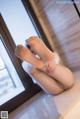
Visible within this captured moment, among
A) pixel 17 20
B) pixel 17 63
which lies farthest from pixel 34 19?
pixel 17 63

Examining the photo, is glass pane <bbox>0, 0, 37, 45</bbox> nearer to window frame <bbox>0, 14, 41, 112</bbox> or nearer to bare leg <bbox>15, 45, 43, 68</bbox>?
window frame <bbox>0, 14, 41, 112</bbox>

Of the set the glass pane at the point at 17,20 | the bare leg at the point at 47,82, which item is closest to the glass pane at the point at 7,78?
the glass pane at the point at 17,20

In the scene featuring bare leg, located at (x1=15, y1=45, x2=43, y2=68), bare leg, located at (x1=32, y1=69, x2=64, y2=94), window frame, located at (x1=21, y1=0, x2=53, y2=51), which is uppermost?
window frame, located at (x1=21, y1=0, x2=53, y2=51)

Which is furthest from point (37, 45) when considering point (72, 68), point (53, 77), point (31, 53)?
point (72, 68)

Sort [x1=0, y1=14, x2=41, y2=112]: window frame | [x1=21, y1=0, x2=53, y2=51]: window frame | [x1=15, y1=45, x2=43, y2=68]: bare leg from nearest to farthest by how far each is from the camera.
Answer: [x1=15, y1=45, x2=43, y2=68]: bare leg
[x1=0, y1=14, x2=41, y2=112]: window frame
[x1=21, y1=0, x2=53, y2=51]: window frame

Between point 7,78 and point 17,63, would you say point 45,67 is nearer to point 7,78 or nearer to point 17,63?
point 17,63

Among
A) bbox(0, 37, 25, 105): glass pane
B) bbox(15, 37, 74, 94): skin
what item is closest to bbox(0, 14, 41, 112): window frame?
bbox(0, 37, 25, 105): glass pane

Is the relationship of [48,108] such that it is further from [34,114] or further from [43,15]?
[43,15]
